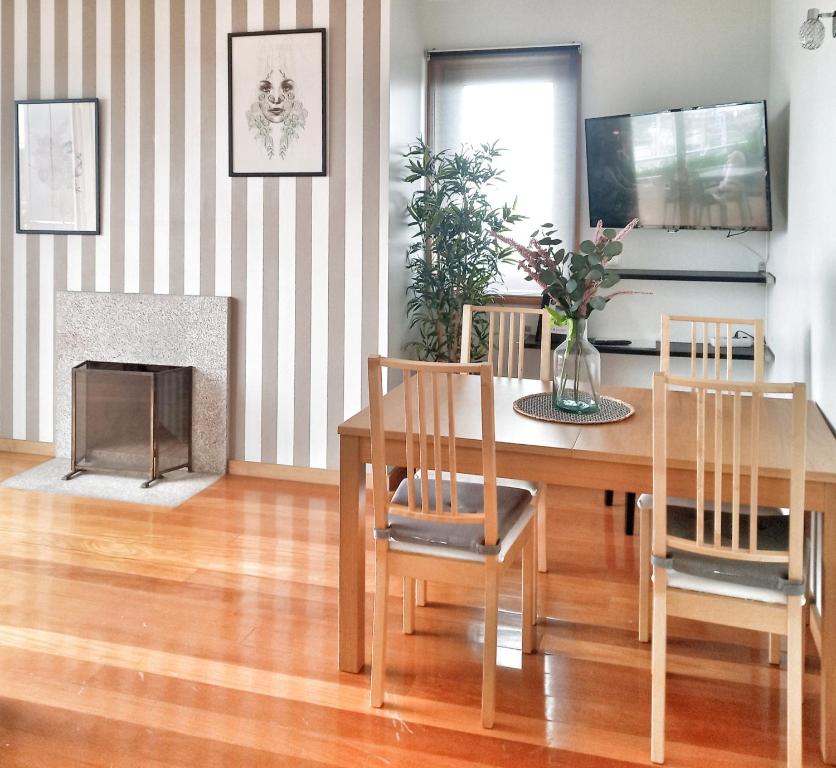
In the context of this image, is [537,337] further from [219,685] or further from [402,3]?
[219,685]

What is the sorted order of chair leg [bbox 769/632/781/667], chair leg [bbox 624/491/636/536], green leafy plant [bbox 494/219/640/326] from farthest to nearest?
chair leg [bbox 624/491/636/536]
chair leg [bbox 769/632/781/667]
green leafy plant [bbox 494/219/640/326]

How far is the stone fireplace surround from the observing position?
171 inches

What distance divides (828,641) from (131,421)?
3398 mm

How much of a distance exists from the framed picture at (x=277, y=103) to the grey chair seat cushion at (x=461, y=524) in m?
2.21

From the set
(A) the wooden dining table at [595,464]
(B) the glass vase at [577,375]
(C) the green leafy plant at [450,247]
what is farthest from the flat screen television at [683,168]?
(B) the glass vase at [577,375]

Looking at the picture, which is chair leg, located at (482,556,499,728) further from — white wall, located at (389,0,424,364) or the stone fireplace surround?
the stone fireplace surround

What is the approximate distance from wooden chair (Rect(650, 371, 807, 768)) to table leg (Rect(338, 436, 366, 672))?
85 cm

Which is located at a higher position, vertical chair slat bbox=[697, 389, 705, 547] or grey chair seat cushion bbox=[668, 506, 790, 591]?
vertical chair slat bbox=[697, 389, 705, 547]

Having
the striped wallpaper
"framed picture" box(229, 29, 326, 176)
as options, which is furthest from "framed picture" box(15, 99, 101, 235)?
"framed picture" box(229, 29, 326, 176)

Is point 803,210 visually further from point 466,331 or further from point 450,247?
point 450,247

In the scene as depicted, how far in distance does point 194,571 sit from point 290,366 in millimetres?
1387

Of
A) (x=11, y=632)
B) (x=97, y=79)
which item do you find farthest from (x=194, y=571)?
(x=97, y=79)

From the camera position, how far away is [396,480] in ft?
13.7

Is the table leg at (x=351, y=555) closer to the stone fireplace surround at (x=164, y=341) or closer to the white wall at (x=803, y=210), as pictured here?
the white wall at (x=803, y=210)
